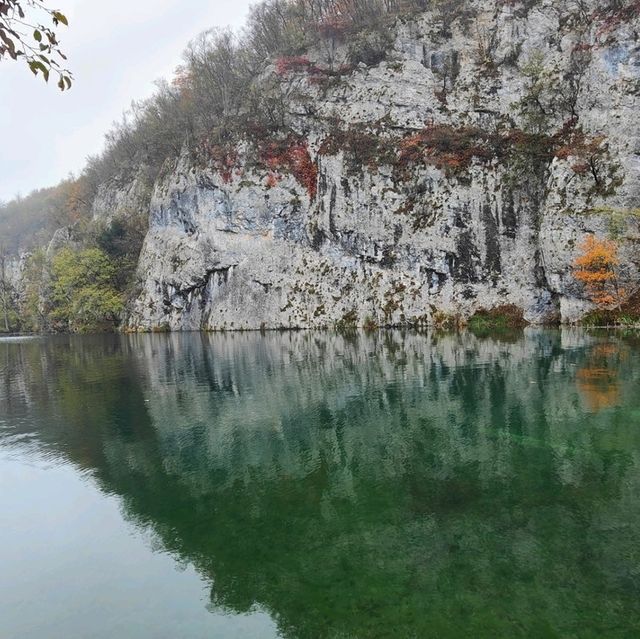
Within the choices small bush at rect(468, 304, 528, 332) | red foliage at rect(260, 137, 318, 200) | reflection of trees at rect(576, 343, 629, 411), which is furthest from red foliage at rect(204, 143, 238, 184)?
reflection of trees at rect(576, 343, 629, 411)

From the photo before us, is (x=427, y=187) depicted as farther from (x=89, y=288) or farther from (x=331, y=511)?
(x=331, y=511)

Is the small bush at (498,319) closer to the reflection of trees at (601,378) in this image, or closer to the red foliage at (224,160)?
the reflection of trees at (601,378)

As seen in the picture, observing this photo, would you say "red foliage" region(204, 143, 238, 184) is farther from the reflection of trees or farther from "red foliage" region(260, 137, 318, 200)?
the reflection of trees

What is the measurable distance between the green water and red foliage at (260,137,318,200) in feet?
131

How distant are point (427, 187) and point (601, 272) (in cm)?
1831

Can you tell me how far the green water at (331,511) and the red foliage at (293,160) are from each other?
131 feet

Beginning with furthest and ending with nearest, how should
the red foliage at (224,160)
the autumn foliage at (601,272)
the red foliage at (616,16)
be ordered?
1. the red foliage at (224,160)
2. the red foliage at (616,16)
3. the autumn foliage at (601,272)

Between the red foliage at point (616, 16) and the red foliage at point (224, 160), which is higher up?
the red foliage at point (616, 16)

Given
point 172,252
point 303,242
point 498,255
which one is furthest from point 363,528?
point 172,252

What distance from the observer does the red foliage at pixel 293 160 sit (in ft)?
186

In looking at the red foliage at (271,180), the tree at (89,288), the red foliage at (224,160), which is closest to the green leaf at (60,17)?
the red foliage at (271,180)

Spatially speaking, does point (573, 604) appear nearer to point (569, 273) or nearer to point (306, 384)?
point (306, 384)

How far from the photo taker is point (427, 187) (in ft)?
171

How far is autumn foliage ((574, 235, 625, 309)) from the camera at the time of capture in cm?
4041
